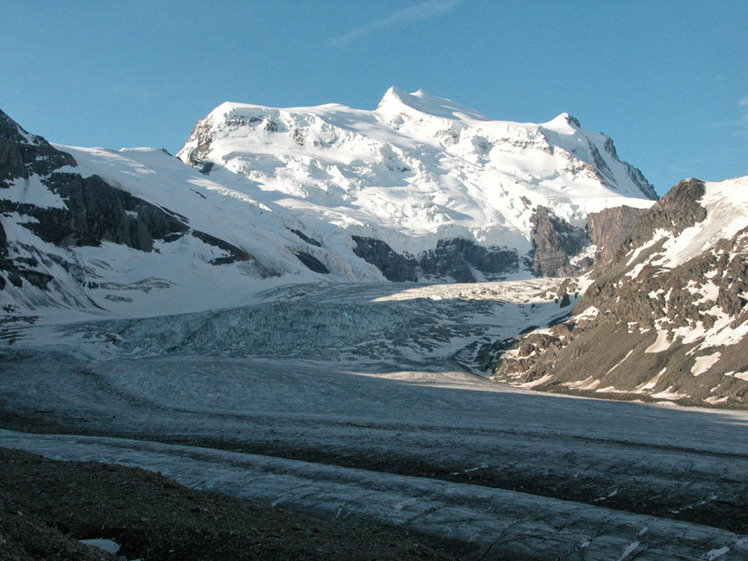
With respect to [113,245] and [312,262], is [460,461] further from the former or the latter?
[312,262]

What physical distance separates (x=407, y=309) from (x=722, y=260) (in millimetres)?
41054

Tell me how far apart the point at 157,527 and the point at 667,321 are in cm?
5188

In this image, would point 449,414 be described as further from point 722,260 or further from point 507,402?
point 722,260

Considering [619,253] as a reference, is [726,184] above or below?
above

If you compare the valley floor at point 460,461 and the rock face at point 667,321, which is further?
the rock face at point 667,321

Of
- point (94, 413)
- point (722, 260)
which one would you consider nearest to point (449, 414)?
point (94, 413)

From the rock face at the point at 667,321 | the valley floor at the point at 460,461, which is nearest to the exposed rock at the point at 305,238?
the rock face at the point at 667,321

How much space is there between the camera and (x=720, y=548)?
12.4 meters

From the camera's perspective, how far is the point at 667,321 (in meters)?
55.0

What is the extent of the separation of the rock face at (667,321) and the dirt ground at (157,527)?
3665cm

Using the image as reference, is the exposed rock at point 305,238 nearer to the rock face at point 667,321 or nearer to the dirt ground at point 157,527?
the rock face at point 667,321

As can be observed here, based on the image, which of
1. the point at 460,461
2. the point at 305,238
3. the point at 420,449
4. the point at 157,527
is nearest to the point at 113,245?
the point at 305,238

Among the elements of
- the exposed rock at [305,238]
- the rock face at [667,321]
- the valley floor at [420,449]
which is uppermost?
the exposed rock at [305,238]

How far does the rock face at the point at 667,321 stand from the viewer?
47.0 m
